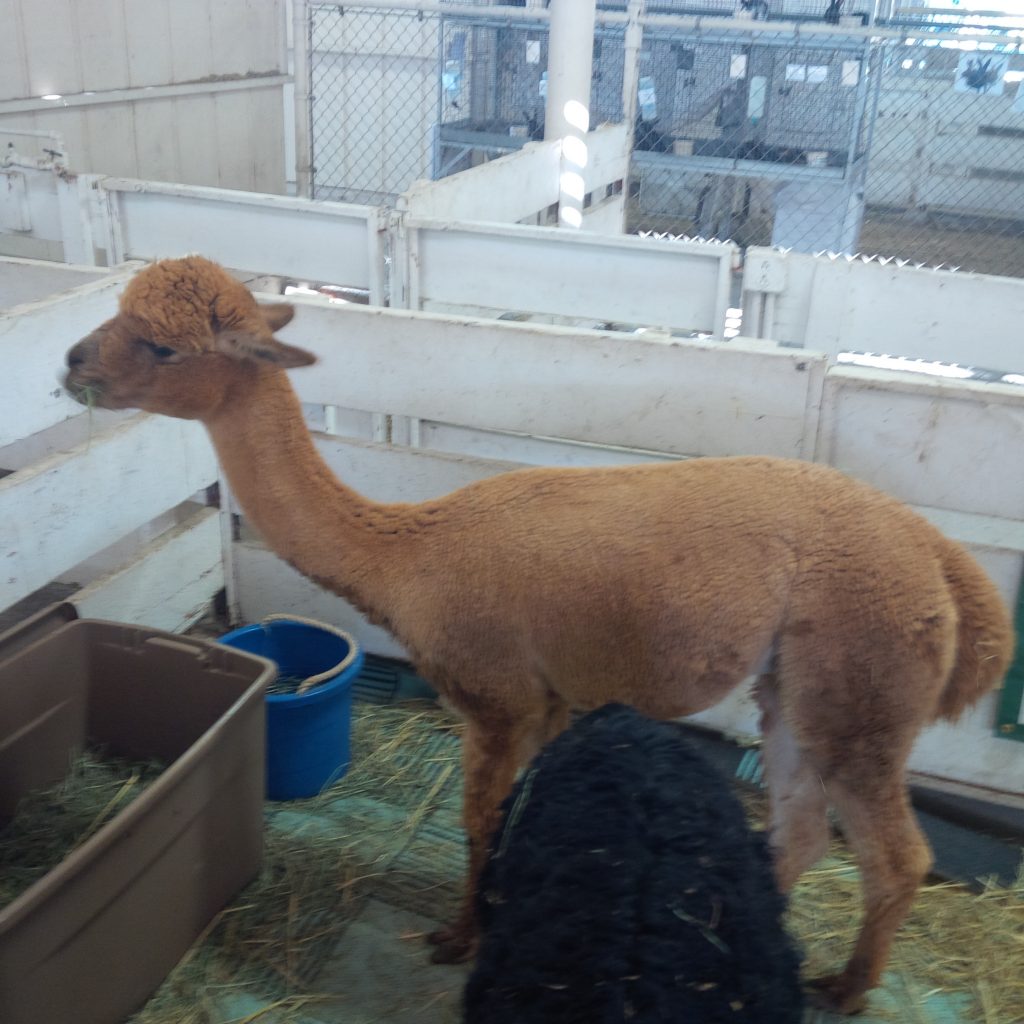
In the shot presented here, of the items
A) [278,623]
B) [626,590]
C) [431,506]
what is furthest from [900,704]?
[278,623]

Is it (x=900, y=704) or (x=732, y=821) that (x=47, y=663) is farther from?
(x=900, y=704)

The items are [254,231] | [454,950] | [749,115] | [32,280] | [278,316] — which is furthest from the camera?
[749,115]

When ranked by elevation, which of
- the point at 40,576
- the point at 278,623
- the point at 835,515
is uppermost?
the point at 835,515

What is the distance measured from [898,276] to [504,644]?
250 cm

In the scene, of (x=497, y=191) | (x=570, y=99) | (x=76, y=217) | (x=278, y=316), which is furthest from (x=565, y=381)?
(x=570, y=99)

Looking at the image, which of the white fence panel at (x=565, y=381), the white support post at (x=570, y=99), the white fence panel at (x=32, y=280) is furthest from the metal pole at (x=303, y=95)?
the white fence panel at (x=565, y=381)

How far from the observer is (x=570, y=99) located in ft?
20.1

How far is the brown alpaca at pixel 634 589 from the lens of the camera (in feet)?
7.89

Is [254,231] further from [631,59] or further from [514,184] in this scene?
[631,59]

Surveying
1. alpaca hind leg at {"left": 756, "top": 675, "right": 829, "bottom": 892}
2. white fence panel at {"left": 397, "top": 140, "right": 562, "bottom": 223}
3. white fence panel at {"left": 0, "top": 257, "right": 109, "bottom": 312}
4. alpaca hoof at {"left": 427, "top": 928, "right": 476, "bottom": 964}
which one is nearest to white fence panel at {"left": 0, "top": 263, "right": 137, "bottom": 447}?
white fence panel at {"left": 0, "top": 257, "right": 109, "bottom": 312}

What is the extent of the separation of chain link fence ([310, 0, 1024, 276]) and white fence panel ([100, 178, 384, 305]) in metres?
2.68

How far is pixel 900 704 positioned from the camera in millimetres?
2385

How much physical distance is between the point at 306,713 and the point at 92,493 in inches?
37.3

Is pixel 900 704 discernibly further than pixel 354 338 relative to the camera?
No
